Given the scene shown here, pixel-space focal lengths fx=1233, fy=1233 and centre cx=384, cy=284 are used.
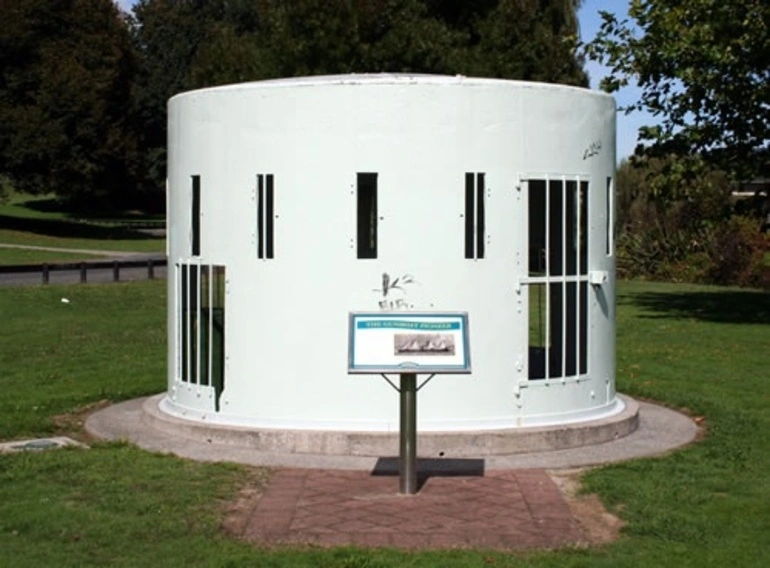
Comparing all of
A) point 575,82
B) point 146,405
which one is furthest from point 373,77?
point 575,82

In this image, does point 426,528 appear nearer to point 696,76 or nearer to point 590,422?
Result: point 590,422

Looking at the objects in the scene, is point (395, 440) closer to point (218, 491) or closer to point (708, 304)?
point (218, 491)

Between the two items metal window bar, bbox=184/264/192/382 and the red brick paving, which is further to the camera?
metal window bar, bbox=184/264/192/382

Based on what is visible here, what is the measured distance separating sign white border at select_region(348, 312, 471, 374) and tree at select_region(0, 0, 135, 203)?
44334 mm

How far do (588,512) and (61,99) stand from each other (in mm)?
46486

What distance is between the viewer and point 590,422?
10.7m

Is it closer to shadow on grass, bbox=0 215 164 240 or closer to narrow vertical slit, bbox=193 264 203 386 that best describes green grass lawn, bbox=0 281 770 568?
narrow vertical slit, bbox=193 264 203 386

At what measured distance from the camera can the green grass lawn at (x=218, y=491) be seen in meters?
6.95

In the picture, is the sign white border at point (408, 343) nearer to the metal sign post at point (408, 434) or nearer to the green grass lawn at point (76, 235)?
the metal sign post at point (408, 434)

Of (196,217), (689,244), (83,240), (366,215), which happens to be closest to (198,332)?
(196,217)

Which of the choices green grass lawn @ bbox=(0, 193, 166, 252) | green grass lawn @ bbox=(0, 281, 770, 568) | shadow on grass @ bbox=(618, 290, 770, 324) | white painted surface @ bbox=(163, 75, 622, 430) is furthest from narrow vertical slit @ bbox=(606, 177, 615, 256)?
green grass lawn @ bbox=(0, 193, 166, 252)

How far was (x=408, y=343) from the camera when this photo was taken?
8.41 metres

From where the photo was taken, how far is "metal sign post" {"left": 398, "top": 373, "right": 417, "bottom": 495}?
8.40 meters

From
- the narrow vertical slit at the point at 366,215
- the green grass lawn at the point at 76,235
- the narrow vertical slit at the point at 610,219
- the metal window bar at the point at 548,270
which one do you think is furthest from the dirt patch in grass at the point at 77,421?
the green grass lawn at the point at 76,235
